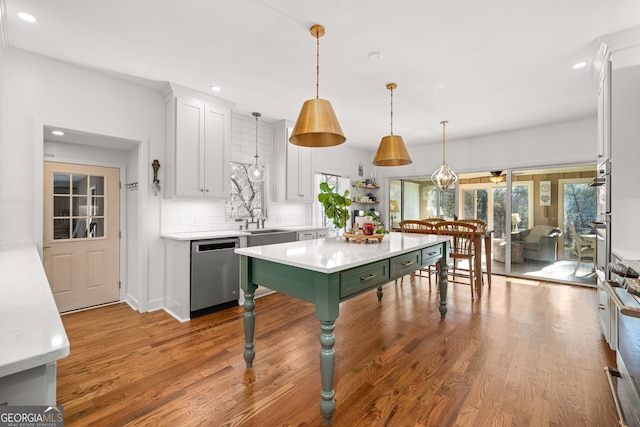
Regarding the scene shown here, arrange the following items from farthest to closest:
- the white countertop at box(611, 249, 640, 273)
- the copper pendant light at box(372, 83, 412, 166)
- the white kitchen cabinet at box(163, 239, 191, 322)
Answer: the white kitchen cabinet at box(163, 239, 191, 322) → the copper pendant light at box(372, 83, 412, 166) → the white countertop at box(611, 249, 640, 273)

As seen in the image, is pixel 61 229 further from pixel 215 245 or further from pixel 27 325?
pixel 27 325

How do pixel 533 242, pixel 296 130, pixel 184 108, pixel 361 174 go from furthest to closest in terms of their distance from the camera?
pixel 361 174
pixel 533 242
pixel 184 108
pixel 296 130

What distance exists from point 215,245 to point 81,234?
1.64 metres

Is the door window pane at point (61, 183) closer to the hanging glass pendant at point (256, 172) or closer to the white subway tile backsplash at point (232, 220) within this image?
the white subway tile backsplash at point (232, 220)

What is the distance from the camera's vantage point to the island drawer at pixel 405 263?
2.27m

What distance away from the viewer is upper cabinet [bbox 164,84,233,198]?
11.5 ft

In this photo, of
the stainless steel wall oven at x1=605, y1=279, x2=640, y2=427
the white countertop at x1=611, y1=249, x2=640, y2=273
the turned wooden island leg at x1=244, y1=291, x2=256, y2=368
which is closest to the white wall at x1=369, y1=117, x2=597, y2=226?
the white countertop at x1=611, y1=249, x2=640, y2=273

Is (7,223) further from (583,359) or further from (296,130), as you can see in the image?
(583,359)

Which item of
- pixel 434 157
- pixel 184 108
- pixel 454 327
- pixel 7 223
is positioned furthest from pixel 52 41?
pixel 434 157

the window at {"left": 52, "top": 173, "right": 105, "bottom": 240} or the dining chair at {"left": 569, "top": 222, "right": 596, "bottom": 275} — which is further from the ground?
the window at {"left": 52, "top": 173, "right": 105, "bottom": 240}

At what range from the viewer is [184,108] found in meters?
3.55

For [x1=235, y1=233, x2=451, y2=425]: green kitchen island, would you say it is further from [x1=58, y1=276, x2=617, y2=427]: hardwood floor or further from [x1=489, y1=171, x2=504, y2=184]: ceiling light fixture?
[x1=489, y1=171, x2=504, y2=184]: ceiling light fixture

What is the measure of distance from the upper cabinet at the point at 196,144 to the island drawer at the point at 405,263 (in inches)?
103

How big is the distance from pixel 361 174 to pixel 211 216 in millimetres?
3733
